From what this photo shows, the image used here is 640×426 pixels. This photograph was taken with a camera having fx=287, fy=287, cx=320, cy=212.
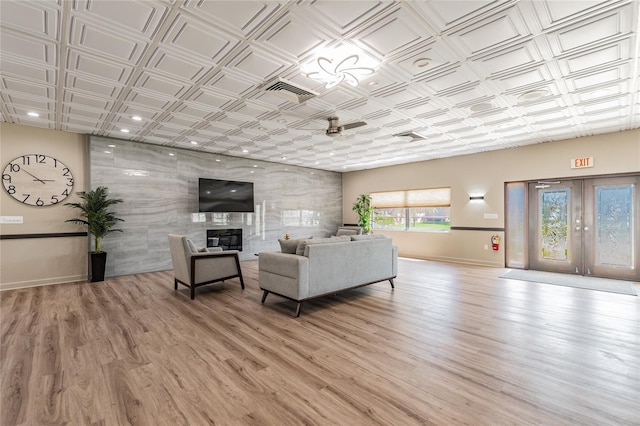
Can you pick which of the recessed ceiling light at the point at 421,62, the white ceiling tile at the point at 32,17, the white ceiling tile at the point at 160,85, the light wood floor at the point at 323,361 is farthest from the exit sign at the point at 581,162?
the white ceiling tile at the point at 32,17

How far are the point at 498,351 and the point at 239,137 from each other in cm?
549

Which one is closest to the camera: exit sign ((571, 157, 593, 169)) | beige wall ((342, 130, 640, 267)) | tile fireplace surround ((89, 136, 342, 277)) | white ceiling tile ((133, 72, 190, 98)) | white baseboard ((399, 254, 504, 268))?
white ceiling tile ((133, 72, 190, 98))

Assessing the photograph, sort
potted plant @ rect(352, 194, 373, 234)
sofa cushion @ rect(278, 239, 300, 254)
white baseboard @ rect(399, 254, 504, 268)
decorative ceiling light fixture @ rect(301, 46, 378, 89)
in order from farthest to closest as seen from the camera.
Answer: potted plant @ rect(352, 194, 373, 234) < white baseboard @ rect(399, 254, 504, 268) < sofa cushion @ rect(278, 239, 300, 254) < decorative ceiling light fixture @ rect(301, 46, 378, 89)

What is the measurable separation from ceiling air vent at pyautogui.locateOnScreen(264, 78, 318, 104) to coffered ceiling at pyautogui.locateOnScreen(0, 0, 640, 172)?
1.7 inches

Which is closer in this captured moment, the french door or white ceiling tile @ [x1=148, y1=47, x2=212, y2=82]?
white ceiling tile @ [x1=148, y1=47, x2=212, y2=82]

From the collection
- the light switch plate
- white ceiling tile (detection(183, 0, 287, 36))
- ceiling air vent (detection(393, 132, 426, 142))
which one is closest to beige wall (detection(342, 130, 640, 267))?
ceiling air vent (detection(393, 132, 426, 142))

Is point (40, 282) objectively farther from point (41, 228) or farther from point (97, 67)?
point (97, 67)

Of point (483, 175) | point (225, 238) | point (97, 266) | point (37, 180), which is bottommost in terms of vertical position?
point (97, 266)

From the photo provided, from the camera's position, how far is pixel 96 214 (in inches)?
218

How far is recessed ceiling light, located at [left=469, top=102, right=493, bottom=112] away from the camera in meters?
4.20

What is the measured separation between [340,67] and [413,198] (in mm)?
6417

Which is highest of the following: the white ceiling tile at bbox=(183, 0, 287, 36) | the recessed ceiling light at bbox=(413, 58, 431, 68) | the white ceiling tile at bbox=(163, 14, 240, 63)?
the white ceiling tile at bbox=(183, 0, 287, 36)

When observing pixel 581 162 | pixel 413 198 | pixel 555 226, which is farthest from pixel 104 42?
pixel 555 226

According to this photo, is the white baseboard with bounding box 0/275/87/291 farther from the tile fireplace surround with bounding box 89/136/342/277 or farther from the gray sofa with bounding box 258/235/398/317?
the gray sofa with bounding box 258/235/398/317
